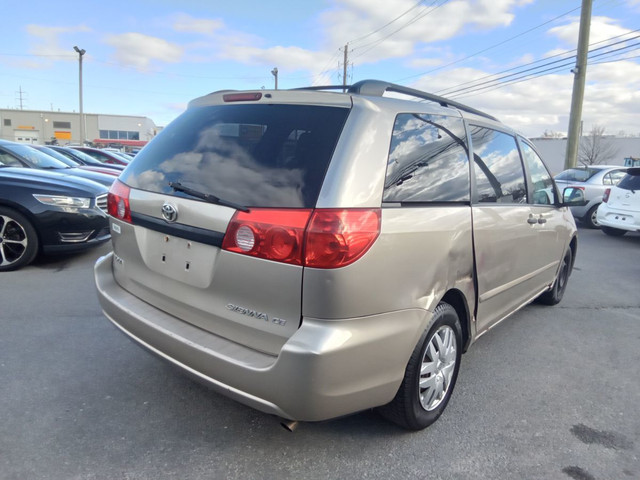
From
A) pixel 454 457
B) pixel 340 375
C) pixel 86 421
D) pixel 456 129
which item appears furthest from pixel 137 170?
pixel 454 457

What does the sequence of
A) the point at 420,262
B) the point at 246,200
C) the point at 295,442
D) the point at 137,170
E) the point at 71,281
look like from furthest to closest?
the point at 71,281 < the point at 137,170 < the point at 295,442 < the point at 420,262 < the point at 246,200

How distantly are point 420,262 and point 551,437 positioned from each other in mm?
1301

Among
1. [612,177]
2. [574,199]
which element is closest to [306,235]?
[574,199]

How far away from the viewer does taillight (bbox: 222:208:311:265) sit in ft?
6.29

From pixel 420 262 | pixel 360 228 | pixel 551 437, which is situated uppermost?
pixel 360 228

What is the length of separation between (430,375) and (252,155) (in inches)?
58.1

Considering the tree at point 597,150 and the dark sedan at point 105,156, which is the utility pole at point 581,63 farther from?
the tree at point 597,150

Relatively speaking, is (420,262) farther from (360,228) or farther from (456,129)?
(456,129)

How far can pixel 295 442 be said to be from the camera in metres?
2.42

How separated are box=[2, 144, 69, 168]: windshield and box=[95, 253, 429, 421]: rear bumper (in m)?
6.10

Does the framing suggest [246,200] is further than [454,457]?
No

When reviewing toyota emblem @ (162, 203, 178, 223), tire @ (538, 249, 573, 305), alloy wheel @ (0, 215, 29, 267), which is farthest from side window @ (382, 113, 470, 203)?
alloy wheel @ (0, 215, 29, 267)

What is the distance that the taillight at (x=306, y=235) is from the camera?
6.23 ft

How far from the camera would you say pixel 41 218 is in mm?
5180
